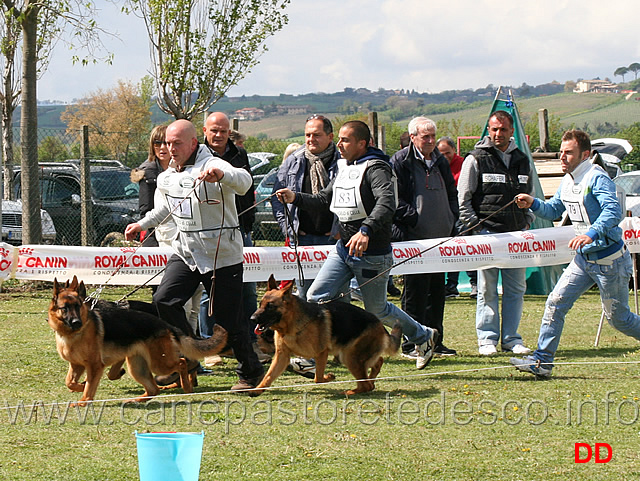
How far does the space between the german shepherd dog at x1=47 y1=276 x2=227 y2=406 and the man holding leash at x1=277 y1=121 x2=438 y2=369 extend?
1154mm

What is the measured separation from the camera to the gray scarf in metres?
8.00

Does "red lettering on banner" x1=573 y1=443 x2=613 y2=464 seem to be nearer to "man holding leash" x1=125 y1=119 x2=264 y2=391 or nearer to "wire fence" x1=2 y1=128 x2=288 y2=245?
"man holding leash" x1=125 y1=119 x2=264 y2=391

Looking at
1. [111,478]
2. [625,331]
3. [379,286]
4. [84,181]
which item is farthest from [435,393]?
[84,181]

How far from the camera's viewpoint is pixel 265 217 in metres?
21.0

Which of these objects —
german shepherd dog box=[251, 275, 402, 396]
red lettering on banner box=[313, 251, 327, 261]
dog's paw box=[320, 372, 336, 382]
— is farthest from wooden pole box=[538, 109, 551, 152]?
german shepherd dog box=[251, 275, 402, 396]

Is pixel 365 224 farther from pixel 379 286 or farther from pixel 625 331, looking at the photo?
pixel 625 331

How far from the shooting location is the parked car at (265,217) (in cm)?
1709

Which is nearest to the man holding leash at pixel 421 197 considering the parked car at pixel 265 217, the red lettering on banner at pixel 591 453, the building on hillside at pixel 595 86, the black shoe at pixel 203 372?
the black shoe at pixel 203 372

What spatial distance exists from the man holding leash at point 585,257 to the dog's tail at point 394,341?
3.10 ft

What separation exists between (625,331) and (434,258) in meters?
3.40

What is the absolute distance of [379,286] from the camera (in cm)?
719

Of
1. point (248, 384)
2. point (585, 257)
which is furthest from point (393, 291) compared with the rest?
point (248, 384)

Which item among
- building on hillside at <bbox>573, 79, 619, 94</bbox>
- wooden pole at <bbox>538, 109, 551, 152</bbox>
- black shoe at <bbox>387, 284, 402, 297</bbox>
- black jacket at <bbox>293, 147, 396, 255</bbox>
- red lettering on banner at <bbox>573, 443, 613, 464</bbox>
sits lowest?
black shoe at <bbox>387, 284, 402, 297</bbox>

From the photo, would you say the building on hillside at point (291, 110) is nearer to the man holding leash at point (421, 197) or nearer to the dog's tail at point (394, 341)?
the man holding leash at point (421, 197)
